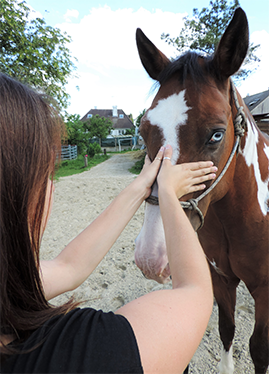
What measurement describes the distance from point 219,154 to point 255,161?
441 mm

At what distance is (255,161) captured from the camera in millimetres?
1564

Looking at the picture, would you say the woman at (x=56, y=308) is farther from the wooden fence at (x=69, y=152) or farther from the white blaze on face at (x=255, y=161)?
the wooden fence at (x=69, y=152)

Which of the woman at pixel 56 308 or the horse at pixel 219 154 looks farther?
the horse at pixel 219 154

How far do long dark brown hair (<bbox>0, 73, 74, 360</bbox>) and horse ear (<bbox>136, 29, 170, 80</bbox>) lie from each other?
45.3 inches

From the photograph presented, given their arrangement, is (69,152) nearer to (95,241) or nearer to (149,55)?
(149,55)

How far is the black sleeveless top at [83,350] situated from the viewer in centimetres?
52

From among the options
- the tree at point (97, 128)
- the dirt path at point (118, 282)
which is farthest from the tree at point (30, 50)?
the tree at point (97, 128)

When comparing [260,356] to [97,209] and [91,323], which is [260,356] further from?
[97,209]

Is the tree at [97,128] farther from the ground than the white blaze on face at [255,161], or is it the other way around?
the tree at [97,128]

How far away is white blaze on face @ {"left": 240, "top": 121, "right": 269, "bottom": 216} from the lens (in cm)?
152

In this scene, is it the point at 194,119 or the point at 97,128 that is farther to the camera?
the point at 97,128

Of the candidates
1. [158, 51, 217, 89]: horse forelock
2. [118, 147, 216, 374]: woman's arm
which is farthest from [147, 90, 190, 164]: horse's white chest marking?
[118, 147, 216, 374]: woman's arm

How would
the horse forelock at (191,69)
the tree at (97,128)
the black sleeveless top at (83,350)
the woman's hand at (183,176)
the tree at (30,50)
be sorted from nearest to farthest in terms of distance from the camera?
the black sleeveless top at (83,350)
the woman's hand at (183,176)
the horse forelock at (191,69)
the tree at (30,50)
the tree at (97,128)

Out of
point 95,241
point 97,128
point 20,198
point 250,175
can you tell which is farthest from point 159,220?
point 97,128
